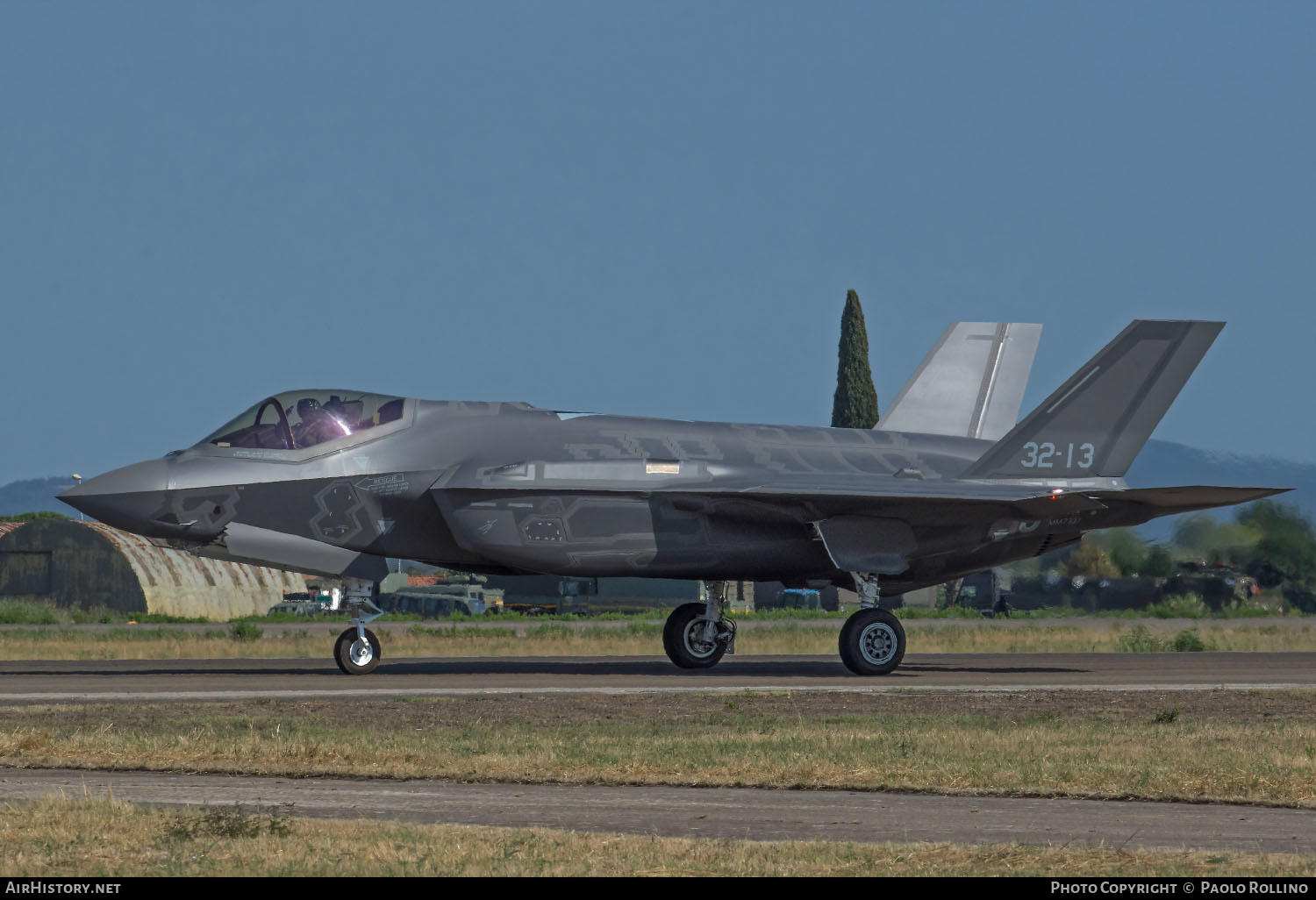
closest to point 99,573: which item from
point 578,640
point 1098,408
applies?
point 578,640

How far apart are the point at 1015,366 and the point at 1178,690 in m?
9.43

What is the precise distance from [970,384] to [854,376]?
37.2 metres

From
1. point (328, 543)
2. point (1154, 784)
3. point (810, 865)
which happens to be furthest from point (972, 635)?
point (810, 865)

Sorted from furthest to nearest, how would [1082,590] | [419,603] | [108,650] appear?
[419,603]
[1082,590]
[108,650]

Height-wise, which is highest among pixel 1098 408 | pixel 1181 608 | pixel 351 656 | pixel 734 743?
pixel 1098 408

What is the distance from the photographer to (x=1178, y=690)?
1919 centimetres

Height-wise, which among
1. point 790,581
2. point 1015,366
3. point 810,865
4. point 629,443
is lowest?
point 810,865

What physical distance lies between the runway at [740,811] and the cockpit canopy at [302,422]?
977 centimetres

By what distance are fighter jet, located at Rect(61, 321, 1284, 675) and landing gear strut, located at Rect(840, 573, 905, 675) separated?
0.09ft

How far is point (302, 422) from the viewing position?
21.3 meters

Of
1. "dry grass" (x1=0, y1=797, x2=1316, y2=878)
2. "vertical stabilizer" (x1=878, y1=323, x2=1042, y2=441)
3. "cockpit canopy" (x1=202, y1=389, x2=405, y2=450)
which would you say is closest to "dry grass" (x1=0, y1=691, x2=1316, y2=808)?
"dry grass" (x1=0, y1=797, x2=1316, y2=878)

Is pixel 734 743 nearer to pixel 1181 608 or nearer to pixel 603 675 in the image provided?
pixel 603 675

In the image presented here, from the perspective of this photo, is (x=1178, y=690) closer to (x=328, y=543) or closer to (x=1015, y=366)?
(x=1015, y=366)

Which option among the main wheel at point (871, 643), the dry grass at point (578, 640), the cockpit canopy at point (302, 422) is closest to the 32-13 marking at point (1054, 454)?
the main wheel at point (871, 643)
